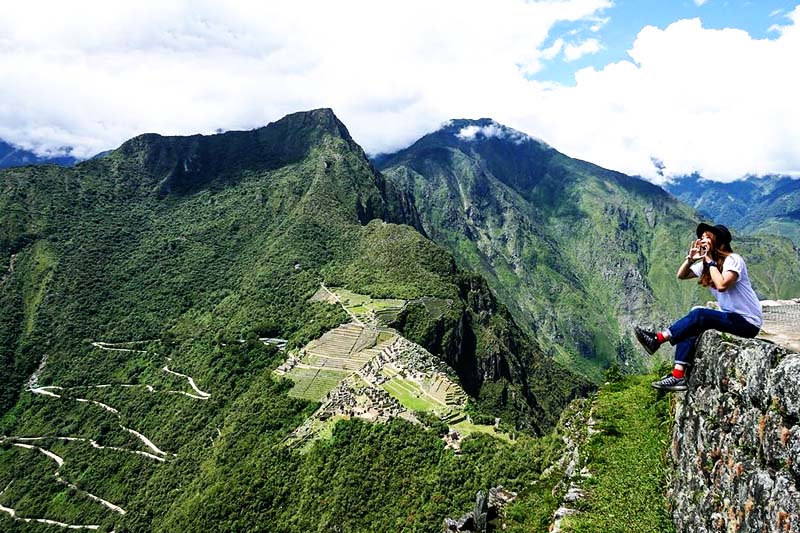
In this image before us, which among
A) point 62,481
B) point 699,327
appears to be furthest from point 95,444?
point 699,327

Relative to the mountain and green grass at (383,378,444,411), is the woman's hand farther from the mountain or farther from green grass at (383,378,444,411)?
green grass at (383,378,444,411)

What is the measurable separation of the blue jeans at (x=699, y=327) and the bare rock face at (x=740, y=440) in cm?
23

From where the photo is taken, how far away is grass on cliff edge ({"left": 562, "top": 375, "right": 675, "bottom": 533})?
15.7 meters

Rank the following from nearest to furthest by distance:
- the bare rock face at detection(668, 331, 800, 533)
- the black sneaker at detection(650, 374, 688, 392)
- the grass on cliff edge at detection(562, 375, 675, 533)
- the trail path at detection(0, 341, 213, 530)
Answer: the bare rock face at detection(668, 331, 800, 533)
the black sneaker at detection(650, 374, 688, 392)
the grass on cliff edge at detection(562, 375, 675, 533)
the trail path at detection(0, 341, 213, 530)

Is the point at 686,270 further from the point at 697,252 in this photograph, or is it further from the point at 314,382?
the point at 314,382

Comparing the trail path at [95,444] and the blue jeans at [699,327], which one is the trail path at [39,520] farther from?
the blue jeans at [699,327]

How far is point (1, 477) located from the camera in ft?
301

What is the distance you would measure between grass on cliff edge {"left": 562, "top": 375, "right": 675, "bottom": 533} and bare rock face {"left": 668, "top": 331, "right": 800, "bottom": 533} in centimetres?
160

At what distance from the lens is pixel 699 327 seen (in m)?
12.9

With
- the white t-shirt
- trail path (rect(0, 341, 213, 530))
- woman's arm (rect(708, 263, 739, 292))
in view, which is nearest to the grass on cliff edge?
the white t-shirt

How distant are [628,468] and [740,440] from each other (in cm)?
844

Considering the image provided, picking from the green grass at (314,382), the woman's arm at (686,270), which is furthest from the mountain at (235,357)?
the woman's arm at (686,270)

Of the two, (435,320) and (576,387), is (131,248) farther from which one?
(576,387)

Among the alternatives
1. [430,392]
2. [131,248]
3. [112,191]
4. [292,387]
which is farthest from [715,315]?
[112,191]
